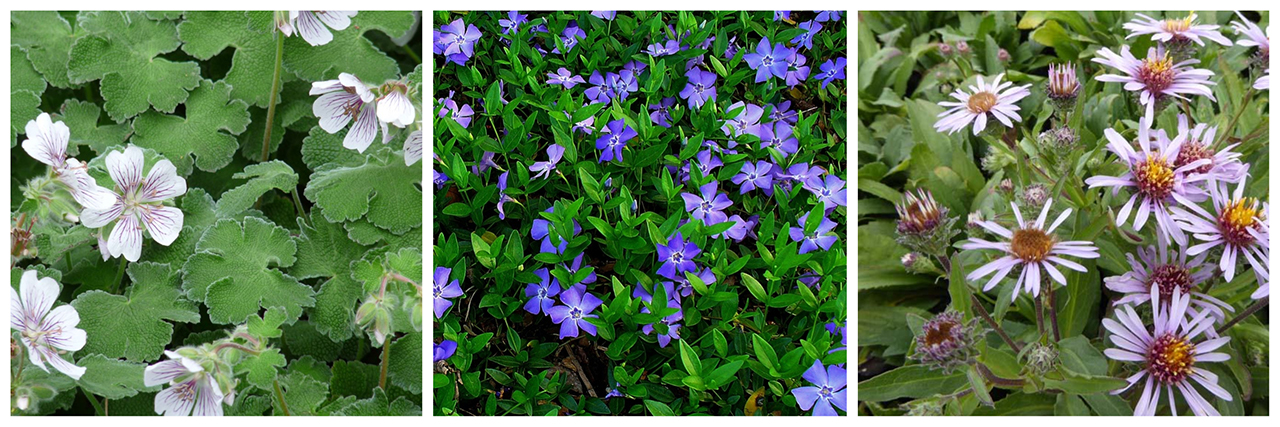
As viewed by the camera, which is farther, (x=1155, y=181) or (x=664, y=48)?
(x=664, y=48)

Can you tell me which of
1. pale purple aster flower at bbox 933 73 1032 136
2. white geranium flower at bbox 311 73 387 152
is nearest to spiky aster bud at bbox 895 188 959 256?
pale purple aster flower at bbox 933 73 1032 136

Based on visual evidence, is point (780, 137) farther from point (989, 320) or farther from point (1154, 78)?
point (1154, 78)

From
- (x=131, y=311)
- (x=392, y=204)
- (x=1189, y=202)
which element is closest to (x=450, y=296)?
(x=392, y=204)

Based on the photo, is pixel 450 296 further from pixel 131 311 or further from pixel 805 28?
pixel 805 28

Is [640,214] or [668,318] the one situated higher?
[640,214]

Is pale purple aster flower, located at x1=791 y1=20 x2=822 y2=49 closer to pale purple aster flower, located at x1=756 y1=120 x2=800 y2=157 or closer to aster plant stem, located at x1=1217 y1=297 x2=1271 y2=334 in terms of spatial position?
pale purple aster flower, located at x1=756 y1=120 x2=800 y2=157

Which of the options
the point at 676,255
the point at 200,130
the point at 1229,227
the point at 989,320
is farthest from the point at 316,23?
the point at 1229,227
